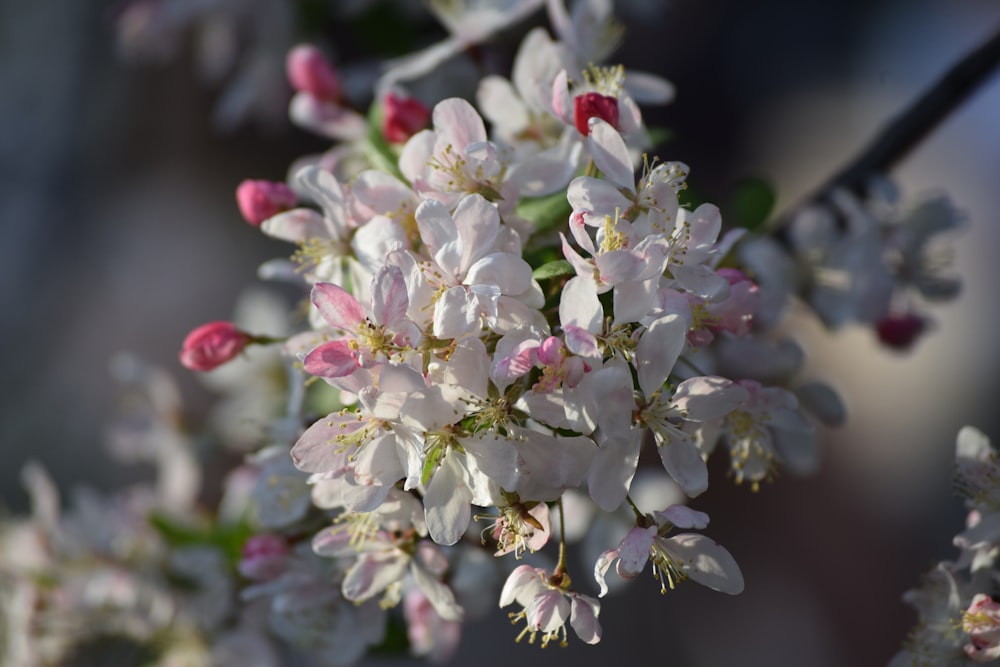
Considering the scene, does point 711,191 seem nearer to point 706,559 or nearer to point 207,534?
point 207,534

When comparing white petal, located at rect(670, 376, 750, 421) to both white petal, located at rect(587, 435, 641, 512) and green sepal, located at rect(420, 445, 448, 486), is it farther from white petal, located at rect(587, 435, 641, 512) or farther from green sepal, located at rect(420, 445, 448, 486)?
green sepal, located at rect(420, 445, 448, 486)

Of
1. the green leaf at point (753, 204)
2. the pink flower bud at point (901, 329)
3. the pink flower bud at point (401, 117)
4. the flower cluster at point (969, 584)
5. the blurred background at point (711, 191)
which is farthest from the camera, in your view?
the blurred background at point (711, 191)

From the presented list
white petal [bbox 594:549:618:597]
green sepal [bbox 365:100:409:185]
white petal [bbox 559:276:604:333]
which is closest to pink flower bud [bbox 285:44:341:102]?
green sepal [bbox 365:100:409:185]

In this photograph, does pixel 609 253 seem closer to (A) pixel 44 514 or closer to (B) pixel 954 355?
(A) pixel 44 514

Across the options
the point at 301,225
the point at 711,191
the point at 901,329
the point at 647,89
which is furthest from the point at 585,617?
the point at 711,191

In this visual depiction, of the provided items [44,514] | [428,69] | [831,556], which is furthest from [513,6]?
[831,556]

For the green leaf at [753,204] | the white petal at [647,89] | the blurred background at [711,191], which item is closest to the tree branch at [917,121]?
the green leaf at [753,204]

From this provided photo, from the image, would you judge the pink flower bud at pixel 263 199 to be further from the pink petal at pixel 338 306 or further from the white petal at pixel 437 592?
the white petal at pixel 437 592

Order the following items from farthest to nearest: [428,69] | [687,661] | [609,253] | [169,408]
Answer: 1. [687,661]
2. [169,408]
3. [428,69]
4. [609,253]
